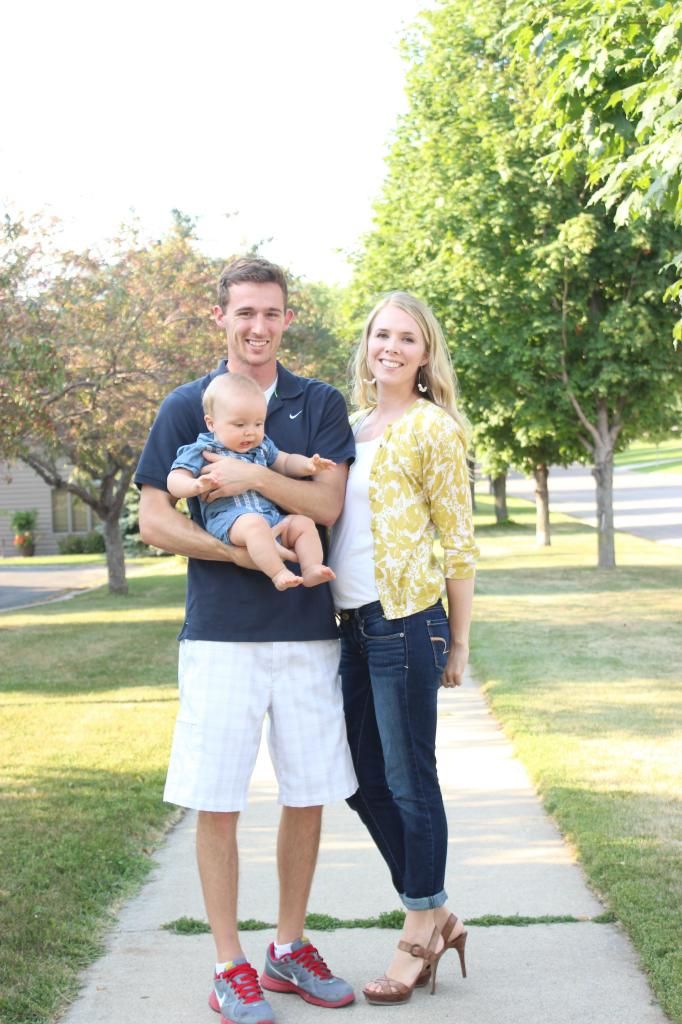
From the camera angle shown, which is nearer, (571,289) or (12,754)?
(12,754)

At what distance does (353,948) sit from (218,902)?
2.64 feet

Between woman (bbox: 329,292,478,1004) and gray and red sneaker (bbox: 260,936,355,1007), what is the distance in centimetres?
11

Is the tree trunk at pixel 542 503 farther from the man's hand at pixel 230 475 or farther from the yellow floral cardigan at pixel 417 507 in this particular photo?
the man's hand at pixel 230 475

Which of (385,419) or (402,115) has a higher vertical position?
(402,115)

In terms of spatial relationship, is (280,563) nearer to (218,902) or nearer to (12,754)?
(218,902)

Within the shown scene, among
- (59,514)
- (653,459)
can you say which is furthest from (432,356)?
(653,459)

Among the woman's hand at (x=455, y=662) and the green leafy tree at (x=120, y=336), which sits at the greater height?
the green leafy tree at (x=120, y=336)

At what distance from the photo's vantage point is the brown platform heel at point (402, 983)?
4.00 m

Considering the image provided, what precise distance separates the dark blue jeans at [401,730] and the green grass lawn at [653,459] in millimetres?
67019

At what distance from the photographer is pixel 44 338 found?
39.4ft

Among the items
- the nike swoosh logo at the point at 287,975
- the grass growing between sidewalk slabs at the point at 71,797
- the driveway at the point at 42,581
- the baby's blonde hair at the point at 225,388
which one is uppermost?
the baby's blonde hair at the point at 225,388

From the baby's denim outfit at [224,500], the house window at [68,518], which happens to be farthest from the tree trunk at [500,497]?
the baby's denim outfit at [224,500]

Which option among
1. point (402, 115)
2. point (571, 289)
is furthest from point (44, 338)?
point (402, 115)

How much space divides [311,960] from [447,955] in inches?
23.8
